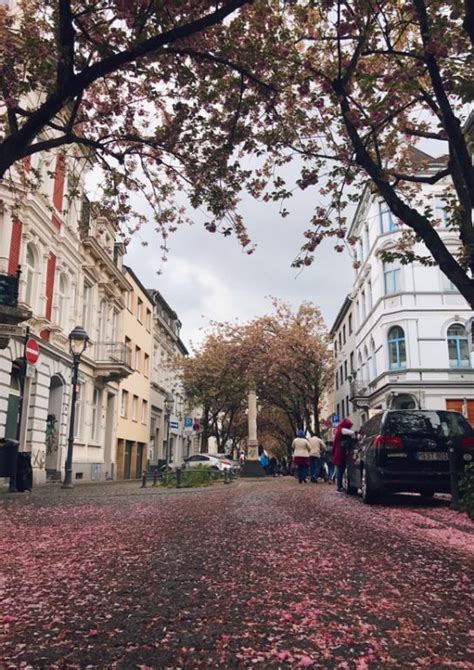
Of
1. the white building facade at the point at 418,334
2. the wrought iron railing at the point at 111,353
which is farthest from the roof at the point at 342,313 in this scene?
the wrought iron railing at the point at 111,353

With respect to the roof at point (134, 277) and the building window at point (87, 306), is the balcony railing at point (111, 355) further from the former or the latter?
the roof at point (134, 277)

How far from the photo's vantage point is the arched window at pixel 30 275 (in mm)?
20234

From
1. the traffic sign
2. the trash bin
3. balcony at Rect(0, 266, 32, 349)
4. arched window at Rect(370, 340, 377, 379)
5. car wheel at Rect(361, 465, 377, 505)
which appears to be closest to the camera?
car wheel at Rect(361, 465, 377, 505)

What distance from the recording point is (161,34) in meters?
6.16

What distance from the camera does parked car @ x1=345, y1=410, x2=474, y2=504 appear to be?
10492mm

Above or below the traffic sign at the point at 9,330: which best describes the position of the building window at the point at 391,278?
above

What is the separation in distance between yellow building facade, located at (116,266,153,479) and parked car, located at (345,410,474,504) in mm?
23326

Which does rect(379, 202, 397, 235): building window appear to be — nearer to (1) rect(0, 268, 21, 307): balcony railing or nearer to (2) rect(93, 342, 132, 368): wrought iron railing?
(2) rect(93, 342, 132, 368): wrought iron railing

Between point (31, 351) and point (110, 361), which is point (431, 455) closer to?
point (31, 351)

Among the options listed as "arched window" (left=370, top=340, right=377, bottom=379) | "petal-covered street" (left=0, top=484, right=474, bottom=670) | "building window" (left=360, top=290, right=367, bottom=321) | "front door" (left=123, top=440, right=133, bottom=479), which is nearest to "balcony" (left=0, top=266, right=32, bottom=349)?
"petal-covered street" (left=0, top=484, right=474, bottom=670)

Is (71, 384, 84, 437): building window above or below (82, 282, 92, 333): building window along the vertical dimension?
below

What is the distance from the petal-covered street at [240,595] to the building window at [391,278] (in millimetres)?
29572

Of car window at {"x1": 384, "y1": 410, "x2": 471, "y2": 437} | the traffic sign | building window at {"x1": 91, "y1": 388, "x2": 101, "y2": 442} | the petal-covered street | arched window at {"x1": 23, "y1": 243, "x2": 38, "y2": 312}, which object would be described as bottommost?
the petal-covered street

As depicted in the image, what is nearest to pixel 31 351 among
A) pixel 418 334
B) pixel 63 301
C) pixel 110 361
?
pixel 63 301
